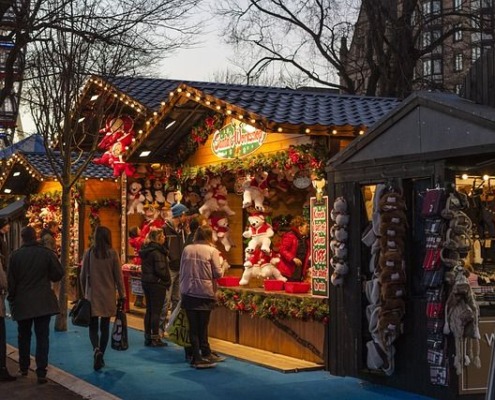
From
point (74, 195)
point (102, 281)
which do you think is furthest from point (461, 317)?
point (74, 195)

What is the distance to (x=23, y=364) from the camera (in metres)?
10.2

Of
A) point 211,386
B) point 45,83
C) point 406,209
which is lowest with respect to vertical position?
point 211,386

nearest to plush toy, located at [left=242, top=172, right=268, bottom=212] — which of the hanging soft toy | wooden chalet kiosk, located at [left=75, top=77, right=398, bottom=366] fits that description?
wooden chalet kiosk, located at [left=75, top=77, right=398, bottom=366]

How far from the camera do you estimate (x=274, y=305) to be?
11180mm

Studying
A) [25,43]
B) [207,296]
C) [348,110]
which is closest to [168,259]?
[207,296]

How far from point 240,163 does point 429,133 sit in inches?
177

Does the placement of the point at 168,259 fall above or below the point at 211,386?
above

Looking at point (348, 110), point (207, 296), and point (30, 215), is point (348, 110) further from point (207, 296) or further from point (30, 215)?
point (30, 215)

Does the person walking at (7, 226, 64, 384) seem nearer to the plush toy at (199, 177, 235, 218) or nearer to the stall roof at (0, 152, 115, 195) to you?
the plush toy at (199, 177, 235, 218)

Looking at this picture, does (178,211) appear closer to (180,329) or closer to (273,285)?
(273,285)

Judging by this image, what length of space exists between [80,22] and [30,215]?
32.1 ft

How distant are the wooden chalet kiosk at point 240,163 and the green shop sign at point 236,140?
18 millimetres

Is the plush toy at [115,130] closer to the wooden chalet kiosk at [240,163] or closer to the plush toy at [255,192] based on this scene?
the wooden chalet kiosk at [240,163]

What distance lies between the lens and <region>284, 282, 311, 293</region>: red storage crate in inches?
437
